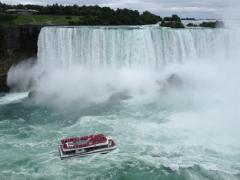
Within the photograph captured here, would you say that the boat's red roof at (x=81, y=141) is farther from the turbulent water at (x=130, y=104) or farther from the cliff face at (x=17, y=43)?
the cliff face at (x=17, y=43)

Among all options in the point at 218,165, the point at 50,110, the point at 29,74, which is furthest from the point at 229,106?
the point at 29,74

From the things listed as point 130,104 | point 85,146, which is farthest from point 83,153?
point 130,104

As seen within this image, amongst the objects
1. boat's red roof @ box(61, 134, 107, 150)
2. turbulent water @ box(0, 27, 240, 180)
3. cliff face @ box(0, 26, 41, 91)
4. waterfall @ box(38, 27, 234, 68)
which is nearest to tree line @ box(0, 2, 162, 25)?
cliff face @ box(0, 26, 41, 91)

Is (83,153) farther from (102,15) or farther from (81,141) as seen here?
(102,15)

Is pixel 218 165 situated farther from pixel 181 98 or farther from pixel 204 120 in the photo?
pixel 181 98

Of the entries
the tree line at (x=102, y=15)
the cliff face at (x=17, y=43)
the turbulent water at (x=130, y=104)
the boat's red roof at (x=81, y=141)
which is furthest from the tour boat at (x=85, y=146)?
the tree line at (x=102, y=15)

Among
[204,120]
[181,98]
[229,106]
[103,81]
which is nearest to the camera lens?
[204,120]
